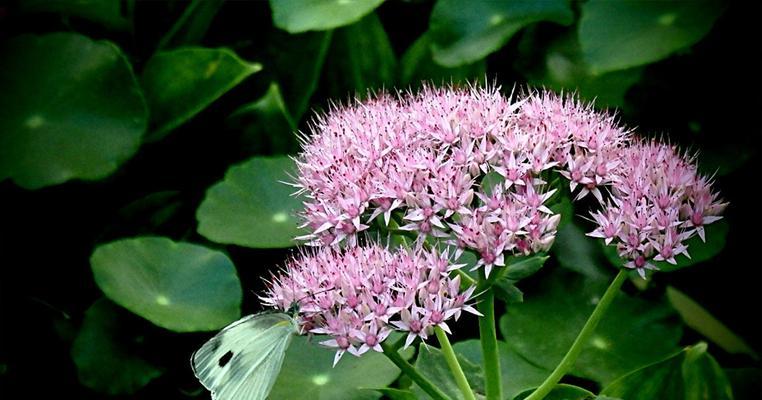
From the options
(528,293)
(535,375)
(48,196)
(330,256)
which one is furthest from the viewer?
(48,196)

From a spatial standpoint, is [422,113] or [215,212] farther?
[215,212]

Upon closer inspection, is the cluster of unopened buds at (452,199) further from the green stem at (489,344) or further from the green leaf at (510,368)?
the green leaf at (510,368)

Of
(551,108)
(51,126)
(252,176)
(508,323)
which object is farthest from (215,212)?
(551,108)

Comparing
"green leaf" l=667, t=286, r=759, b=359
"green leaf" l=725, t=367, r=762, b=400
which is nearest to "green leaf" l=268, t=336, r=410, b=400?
"green leaf" l=725, t=367, r=762, b=400

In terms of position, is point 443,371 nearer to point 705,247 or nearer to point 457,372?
point 457,372

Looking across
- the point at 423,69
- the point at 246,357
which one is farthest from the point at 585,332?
Answer: the point at 423,69

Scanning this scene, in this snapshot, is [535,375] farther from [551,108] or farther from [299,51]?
[299,51]

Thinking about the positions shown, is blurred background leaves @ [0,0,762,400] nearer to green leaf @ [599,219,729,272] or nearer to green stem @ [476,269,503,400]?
green leaf @ [599,219,729,272]
